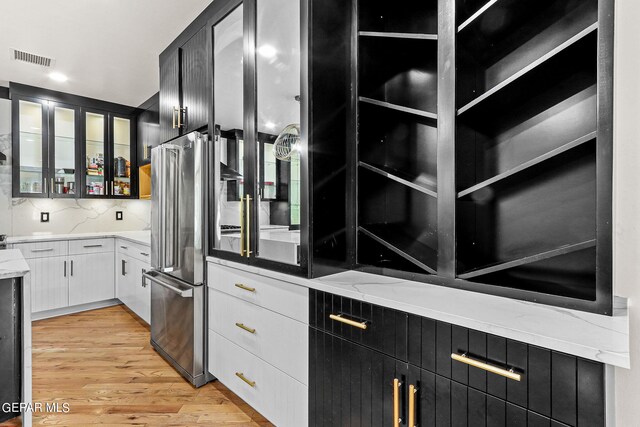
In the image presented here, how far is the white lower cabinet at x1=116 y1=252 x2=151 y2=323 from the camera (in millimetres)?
3252

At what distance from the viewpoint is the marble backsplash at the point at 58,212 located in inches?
143

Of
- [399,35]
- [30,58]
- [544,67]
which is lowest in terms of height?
[544,67]

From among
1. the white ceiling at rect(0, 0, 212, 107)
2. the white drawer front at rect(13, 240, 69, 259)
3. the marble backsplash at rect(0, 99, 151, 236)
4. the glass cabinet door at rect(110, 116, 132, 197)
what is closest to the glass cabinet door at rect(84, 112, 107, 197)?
the glass cabinet door at rect(110, 116, 132, 197)

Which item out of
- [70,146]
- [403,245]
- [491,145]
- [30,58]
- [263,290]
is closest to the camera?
[491,145]

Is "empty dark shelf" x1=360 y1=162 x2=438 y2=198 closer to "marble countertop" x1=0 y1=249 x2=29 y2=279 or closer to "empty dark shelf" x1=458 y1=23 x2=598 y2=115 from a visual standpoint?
"empty dark shelf" x1=458 y1=23 x2=598 y2=115

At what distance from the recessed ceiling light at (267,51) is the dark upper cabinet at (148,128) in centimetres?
264

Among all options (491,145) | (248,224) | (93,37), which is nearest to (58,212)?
(93,37)

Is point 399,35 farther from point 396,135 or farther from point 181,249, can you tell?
point 181,249

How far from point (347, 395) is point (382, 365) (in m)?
0.24

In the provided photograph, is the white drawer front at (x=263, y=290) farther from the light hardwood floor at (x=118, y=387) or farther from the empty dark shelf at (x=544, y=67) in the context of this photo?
the empty dark shelf at (x=544, y=67)

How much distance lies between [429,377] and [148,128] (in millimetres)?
4287

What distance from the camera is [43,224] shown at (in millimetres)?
3990

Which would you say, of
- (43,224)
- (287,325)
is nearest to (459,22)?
(287,325)

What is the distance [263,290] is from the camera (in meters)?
1.74
